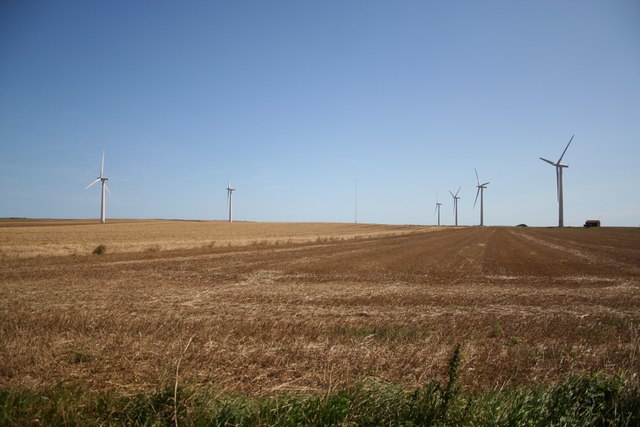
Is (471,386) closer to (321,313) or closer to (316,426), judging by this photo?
(316,426)

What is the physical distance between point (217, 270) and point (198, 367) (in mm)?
17374

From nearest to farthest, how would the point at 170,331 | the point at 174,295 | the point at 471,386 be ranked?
the point at 471,386 → the point at 170,331 → the point at 174,295

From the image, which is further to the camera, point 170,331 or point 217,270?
point 217,270

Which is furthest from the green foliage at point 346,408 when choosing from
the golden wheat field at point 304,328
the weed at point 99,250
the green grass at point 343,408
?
the weed at point 99,250

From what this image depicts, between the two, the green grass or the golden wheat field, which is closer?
the green grass

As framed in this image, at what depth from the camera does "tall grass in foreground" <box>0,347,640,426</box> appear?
Result: 13.2 feet

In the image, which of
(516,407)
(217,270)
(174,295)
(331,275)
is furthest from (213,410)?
(217,270)

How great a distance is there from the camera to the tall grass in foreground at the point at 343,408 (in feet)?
13.2

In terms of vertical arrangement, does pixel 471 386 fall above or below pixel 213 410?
below

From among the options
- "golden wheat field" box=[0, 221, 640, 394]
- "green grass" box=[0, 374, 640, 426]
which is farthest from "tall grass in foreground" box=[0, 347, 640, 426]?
"golden wheat field" box=[0, 221, 640, 394]

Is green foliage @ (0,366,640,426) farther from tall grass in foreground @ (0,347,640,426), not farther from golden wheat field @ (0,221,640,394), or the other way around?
golden wheat field @ (0,221,640,394)

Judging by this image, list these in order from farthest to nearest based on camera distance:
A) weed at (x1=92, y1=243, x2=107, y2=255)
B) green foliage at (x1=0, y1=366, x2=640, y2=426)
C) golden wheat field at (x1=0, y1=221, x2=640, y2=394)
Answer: weed at (x1=92, y1=243, x2=107, y2=255) < golden wheat field at (x1=0, y1=221, x2=640, y2=394) < green foliage at (x1=0, y1=366, x2=640, y2=426)

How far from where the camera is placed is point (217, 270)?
74.8 feet

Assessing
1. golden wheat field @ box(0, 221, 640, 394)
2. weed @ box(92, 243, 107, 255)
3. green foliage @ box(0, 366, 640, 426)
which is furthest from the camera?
weed @ box(92, 243, 107, 255)
